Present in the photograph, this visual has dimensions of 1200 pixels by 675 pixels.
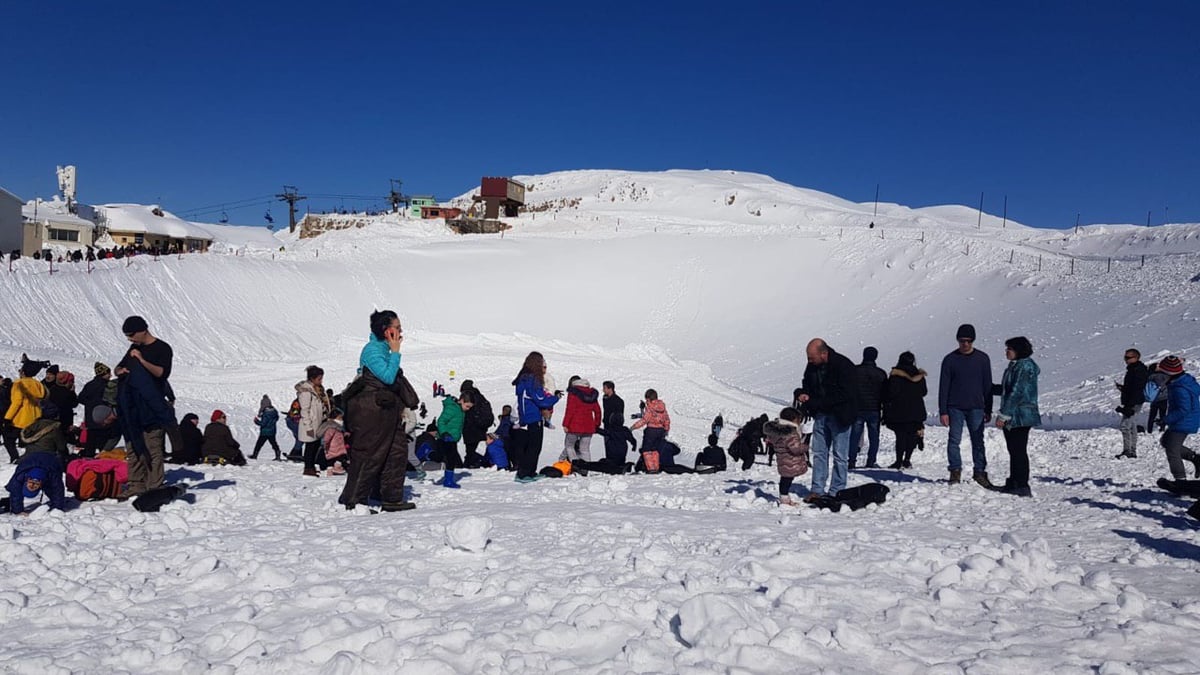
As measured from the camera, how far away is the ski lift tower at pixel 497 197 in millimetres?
64438

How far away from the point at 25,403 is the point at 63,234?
5817cm

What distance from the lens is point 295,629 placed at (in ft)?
13.9

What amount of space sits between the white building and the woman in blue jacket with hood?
5624 centimetres

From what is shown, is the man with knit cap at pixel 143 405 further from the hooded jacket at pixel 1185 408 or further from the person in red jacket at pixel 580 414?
the hooded jacket at pixel 1185 408

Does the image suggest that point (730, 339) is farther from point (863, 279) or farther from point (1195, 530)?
point (1195, 530)

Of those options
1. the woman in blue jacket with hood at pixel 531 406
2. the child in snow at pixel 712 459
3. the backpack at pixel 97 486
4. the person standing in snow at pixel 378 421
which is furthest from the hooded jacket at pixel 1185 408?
the backpack at pixel 97 486

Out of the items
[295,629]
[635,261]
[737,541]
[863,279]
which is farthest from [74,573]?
[635,261]

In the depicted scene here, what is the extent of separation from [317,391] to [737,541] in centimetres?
686

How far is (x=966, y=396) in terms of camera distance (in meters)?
9.04

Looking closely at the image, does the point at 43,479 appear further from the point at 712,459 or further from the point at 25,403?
the point at 712,459

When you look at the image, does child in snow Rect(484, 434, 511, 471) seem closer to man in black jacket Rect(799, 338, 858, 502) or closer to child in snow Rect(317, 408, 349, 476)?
child in snow Rect(317, 408, 349, 476)

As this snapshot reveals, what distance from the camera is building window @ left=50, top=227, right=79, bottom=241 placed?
56312 mm

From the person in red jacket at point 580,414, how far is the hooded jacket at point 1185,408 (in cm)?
683

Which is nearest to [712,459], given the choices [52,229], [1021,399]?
A: [1021,399]
